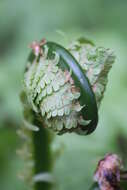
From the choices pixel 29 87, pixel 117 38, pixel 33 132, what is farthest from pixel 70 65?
pixel 117 38

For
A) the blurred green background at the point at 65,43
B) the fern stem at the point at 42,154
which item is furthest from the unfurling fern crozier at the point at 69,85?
the fern stem at the point at 42,154

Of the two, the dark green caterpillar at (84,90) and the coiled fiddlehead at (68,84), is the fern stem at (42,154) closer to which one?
the coiled fiddlehead at (68,84)

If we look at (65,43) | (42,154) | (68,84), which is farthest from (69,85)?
(65,43)

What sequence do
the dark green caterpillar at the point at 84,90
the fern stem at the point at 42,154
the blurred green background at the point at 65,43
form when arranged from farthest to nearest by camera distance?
1. the blurred green background at the point at 65,43
2. the fern stem at the point at 42,154
3. the dark green caterpillar at the point at 84,90

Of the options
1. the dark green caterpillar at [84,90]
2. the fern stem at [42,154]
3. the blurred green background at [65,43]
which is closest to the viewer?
the dark green caterpillar at [84,90]

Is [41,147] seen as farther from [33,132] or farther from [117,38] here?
[117,38]
